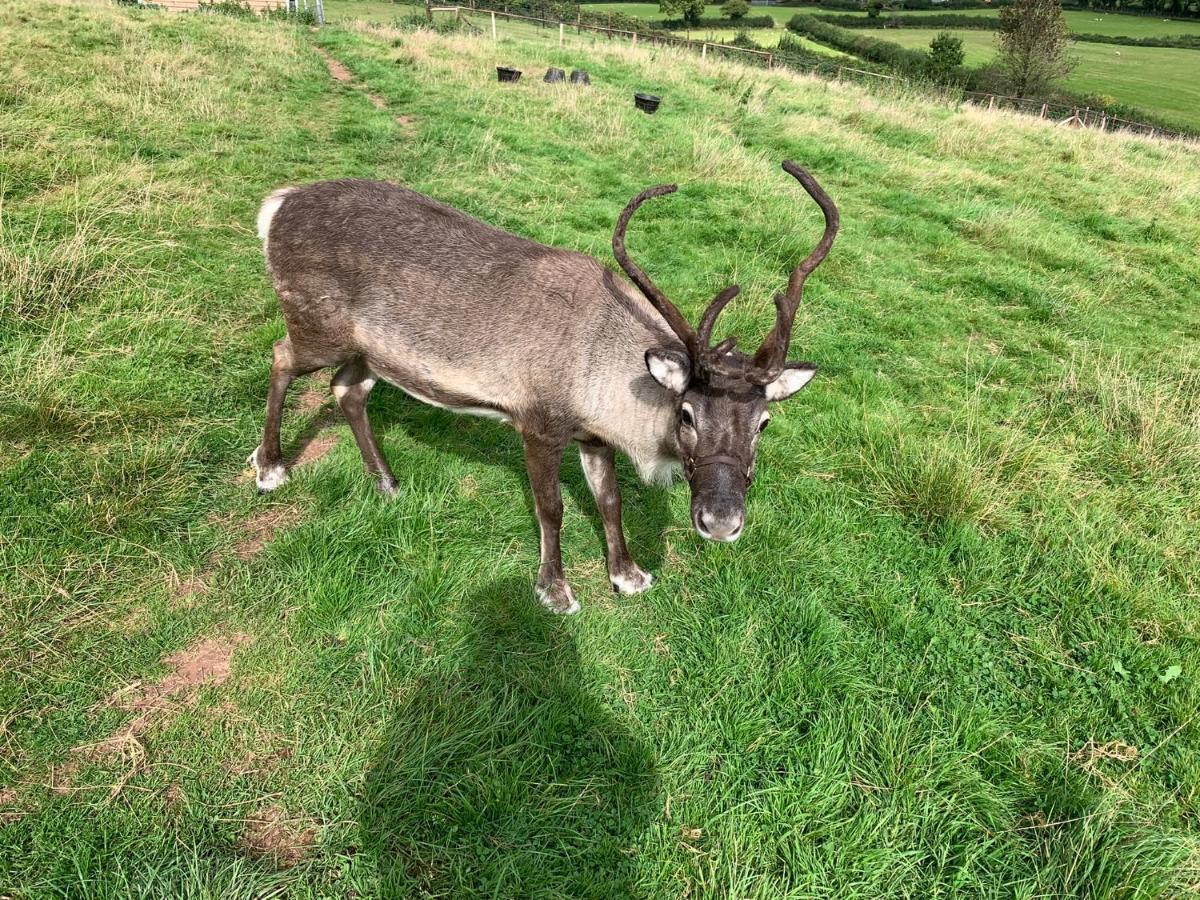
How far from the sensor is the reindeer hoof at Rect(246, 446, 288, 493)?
4.40 m

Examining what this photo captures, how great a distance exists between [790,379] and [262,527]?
3.51 metres

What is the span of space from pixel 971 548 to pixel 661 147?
408 inches

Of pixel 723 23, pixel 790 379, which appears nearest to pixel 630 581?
pixel 790 379

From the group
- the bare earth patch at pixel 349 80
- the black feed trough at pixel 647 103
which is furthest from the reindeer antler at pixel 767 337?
the black feed trough at pixel 647 103

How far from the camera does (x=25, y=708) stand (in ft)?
9.64

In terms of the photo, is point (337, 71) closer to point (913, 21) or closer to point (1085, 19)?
point (913, 21)

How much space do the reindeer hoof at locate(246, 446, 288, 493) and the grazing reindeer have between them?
3 centimetres

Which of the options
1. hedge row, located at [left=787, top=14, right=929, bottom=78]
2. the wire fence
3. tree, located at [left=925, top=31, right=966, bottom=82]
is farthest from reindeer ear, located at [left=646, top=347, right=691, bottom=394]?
hedge row, located at [left=787, top=14, right=929, bottom=78]

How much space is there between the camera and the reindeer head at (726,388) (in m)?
3.04

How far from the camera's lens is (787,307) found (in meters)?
3.16

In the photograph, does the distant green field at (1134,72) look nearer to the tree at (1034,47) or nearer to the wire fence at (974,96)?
the tree at (1034,47)

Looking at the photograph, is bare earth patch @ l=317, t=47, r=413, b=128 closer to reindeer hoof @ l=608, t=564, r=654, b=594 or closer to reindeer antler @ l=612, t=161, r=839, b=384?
reindeer antler @ l=612, t=161, r=839, b=384

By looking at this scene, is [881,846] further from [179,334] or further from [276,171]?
[276,171]

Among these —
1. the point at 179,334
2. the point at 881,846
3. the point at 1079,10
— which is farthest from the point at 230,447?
the point at 1079,10
